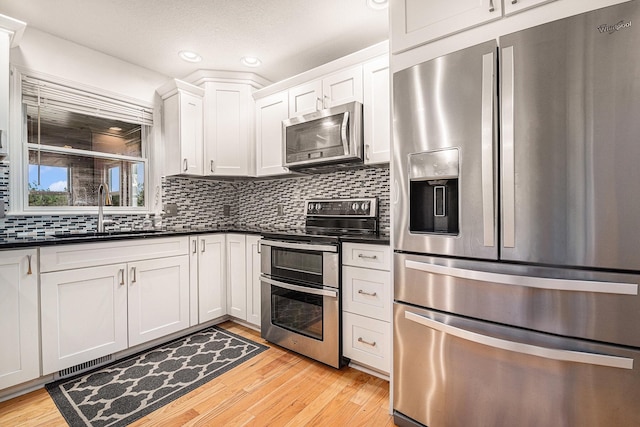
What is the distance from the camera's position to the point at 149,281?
2.33 meters

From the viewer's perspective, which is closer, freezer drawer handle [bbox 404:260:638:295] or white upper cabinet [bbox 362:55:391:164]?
freezer drawer handle [bbox 404:260:638:295]

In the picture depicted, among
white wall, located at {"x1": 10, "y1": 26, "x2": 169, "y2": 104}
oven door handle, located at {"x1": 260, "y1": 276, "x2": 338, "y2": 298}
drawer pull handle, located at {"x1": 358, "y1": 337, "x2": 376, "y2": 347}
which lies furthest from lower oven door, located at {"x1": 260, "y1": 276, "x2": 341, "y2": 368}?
white wall, located at {"x1": 10, "y1": 26, "x2": 169, "y2": 104}

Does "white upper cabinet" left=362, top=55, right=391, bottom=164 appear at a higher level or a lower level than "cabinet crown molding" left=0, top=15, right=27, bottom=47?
lower

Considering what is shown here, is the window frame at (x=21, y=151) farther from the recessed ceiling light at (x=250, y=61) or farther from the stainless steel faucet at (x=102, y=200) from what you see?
the recessed ceiling light at (x=250, y=61)

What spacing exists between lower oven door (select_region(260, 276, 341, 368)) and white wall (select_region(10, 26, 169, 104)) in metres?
2.25

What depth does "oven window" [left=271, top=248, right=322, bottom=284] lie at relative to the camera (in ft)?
Result: 7.03

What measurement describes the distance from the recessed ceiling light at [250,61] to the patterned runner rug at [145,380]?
2556 millimetres

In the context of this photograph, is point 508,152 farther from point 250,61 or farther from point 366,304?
point 250,61

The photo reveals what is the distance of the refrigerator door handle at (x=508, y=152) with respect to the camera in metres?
1.18

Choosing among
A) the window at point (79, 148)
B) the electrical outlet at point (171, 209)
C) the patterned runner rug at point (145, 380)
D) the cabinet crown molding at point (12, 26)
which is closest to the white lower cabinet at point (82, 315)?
the patterned runner rug at point (145, 380)

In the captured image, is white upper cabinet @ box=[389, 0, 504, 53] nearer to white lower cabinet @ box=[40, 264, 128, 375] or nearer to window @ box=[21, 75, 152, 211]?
white lower cabinet @ box=[40, 264, 128, 375]

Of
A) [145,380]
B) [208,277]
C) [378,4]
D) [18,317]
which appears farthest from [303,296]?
[378,4]

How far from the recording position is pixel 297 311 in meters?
2.26

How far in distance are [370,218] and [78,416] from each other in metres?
Answer: 2.21
